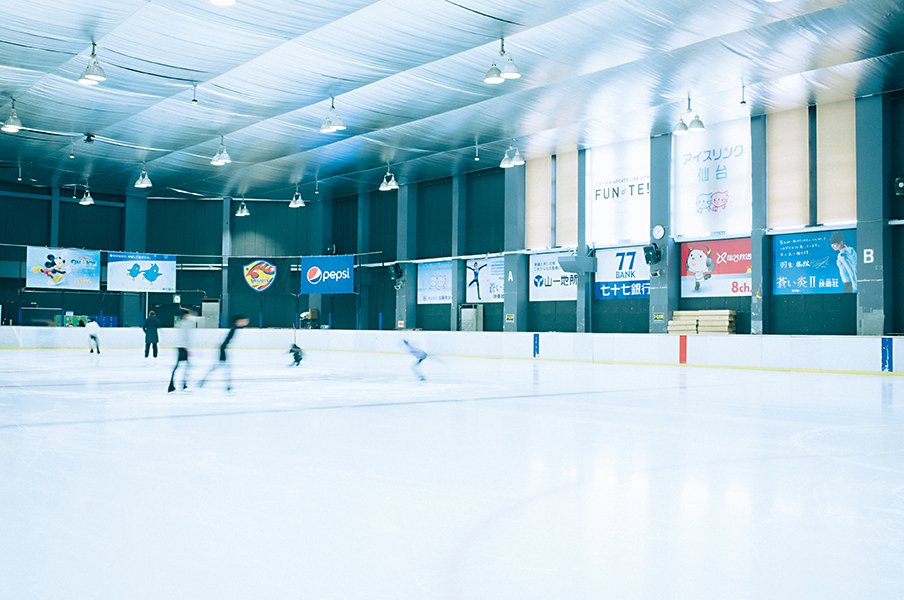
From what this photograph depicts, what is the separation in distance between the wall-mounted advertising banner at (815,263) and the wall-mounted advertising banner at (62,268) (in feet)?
83.5

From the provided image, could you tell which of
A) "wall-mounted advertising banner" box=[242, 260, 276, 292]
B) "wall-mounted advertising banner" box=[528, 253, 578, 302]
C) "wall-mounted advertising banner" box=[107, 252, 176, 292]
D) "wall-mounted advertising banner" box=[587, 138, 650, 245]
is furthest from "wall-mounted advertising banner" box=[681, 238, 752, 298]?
"wall-mounted advertising banner" box=[107, 252, 176, 292]

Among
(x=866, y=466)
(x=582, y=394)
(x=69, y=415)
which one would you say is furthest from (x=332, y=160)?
(x=866, y=466)

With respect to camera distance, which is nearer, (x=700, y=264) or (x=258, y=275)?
(x=700, y=264)

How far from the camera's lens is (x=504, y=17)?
46.1 ft

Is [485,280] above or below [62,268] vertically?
below

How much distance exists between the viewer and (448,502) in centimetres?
430

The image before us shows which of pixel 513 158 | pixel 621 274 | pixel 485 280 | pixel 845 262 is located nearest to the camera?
pixel 845 262

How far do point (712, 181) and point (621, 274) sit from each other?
420cm

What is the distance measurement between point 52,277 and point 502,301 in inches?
692

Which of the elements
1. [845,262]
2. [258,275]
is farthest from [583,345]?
[258,275]

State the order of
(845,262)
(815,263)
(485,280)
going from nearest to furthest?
(845,262)
(815,263)
(485,280)

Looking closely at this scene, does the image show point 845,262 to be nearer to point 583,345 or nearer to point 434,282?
point 583,345

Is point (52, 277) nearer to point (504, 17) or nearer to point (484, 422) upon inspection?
point (504, 17)

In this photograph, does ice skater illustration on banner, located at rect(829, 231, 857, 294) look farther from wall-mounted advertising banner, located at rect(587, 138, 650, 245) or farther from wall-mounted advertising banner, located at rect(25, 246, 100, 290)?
wall-mounted advertising banner, located at rect(25, 246, 100, 290)
